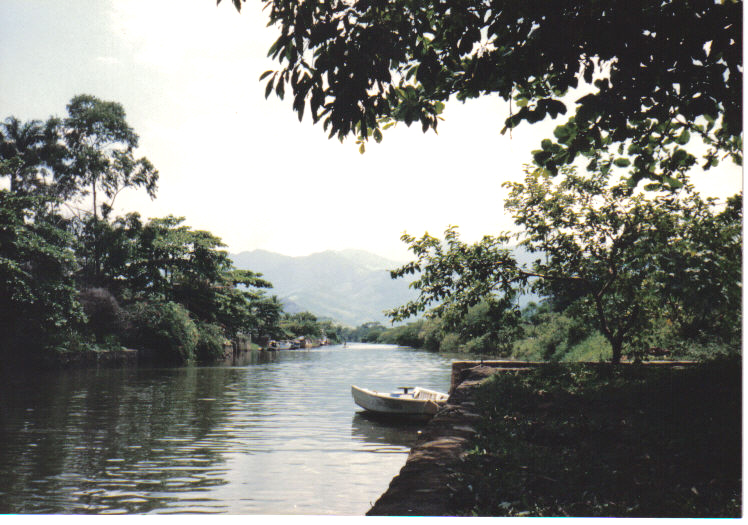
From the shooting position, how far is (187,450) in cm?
792

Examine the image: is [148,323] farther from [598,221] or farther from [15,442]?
[598,221]

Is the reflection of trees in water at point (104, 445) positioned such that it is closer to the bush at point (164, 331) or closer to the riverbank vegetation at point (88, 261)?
the riverbank vegetation at point (88, 261)

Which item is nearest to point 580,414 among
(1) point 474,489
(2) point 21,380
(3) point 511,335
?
(1) point 474,489

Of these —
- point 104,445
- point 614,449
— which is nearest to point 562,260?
point 614,449

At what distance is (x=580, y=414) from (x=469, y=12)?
360 centimetres

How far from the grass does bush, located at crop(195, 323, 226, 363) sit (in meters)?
21.9

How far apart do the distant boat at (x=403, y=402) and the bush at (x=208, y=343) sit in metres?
15.9

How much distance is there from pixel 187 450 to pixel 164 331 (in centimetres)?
1570

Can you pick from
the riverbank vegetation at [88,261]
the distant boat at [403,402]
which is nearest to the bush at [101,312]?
the riverbank vegetation at [88,261]

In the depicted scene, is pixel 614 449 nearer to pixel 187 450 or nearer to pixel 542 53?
pixel 542 53

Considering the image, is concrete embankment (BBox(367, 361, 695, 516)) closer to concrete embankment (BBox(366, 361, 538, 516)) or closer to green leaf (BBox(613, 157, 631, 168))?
concrete embankment (BBox(366, 361, 538, 516))

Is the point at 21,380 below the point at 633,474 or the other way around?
below

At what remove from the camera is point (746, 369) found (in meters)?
3.99

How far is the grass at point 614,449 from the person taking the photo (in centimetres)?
318
